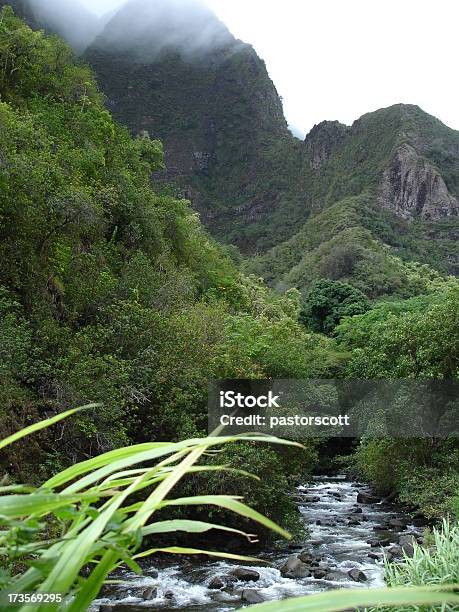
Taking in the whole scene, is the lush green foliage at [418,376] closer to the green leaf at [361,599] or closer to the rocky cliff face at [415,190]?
the green leaf at [361,599]

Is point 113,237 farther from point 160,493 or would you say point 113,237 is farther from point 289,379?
point 160,493

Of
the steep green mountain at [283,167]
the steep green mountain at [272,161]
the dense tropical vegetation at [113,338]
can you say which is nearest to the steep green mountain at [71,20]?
the steep green mountain at [272,161]

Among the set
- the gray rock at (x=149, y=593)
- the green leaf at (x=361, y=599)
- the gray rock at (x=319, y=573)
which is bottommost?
the gray rock at (x=319, y=573)

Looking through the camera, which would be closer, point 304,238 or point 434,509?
point 434,509

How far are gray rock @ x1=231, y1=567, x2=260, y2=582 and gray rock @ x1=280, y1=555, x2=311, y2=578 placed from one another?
Answer: 472 mm

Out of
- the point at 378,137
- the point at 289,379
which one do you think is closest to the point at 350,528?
the point at 289,379

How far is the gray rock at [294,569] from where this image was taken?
9211 millimetres

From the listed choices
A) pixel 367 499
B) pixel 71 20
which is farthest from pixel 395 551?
pixel 71 20

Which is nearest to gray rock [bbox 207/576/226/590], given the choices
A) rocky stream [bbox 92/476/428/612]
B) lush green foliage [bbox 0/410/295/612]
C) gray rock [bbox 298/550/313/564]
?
rocky stream [bbox 92/476/428/612]

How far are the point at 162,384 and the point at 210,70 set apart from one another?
109 meters

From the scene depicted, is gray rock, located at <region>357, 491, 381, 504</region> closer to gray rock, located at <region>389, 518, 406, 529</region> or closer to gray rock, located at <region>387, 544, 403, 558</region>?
gray rock, located at <region>389, 518, 406, 529</region>

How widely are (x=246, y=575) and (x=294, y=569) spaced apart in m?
0.84

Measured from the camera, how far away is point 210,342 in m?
13.7

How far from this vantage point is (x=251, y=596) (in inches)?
317
